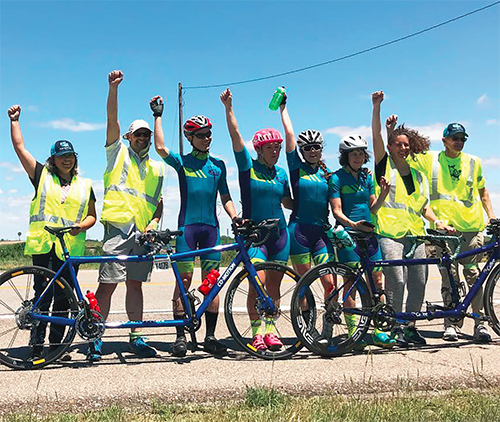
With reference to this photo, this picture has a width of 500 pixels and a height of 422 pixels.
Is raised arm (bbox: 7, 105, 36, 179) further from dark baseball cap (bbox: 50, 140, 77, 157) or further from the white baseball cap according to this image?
the white baseball cap

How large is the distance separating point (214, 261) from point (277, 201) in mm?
928

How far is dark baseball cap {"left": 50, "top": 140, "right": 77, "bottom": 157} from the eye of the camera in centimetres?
514

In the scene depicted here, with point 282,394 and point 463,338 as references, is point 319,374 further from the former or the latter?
point 463,338

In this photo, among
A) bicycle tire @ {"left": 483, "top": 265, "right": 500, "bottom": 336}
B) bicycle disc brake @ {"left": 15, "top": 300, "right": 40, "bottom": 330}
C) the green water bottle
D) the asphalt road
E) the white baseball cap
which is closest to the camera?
the asphalt road

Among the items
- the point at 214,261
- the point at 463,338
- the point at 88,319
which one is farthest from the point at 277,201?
the point at 463,338

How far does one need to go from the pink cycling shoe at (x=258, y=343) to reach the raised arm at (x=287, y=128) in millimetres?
2022

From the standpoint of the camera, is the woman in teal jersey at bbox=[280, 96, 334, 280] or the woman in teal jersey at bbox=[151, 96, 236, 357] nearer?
the woman in teal jersey at bbox=[151, 96, 236, 357]

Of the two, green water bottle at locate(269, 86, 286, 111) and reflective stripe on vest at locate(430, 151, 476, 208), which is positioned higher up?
green water bottle at locate(269, 86, 286, 111)

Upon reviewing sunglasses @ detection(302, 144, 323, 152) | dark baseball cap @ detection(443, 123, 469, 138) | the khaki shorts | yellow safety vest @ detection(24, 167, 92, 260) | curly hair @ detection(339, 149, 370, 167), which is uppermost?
dark baseball cap @ detection(443, 123, 469, 138)

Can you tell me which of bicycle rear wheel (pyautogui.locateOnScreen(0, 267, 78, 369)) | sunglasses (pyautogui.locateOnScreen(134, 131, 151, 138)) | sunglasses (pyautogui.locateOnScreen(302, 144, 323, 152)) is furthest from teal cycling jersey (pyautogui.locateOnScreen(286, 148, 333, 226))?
bicycle rear wheel (pyautogui.locateOnScreen(0, 267, 78, 369))

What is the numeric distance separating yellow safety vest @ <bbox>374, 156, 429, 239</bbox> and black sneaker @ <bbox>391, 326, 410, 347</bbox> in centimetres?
100

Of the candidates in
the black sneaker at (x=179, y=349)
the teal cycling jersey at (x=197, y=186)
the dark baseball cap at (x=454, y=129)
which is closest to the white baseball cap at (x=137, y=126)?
the teal cycling jersey at (x=197, y=186)

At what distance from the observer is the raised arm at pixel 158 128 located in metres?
5.33

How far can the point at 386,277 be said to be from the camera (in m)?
5.63
